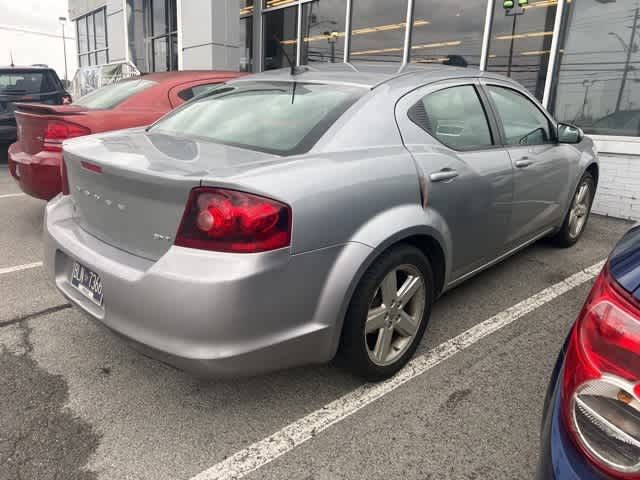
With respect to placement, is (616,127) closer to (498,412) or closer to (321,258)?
(498,412)

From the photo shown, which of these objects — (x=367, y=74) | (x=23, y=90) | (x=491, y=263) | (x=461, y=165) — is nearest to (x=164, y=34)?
(x=23, y=90)

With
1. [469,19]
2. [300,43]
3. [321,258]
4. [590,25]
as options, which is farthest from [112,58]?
[321,258]

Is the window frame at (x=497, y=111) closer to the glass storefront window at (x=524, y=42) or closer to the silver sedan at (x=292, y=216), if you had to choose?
the silver sedan at (x=292, y=216)

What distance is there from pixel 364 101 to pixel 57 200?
173 centimetres

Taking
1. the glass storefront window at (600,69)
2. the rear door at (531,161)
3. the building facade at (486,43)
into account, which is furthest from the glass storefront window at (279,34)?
the rear door at (531,161)

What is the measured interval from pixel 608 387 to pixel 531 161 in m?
2.53

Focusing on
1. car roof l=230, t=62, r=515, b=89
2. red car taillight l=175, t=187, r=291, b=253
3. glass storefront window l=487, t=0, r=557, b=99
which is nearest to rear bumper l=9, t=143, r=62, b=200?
car roof l=230, t=62, r=515, b=89

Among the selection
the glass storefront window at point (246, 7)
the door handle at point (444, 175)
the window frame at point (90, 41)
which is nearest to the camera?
the door handle at point (444, 175)

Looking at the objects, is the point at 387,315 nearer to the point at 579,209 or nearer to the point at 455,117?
the point at 455,117

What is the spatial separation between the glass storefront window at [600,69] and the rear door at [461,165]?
3865 mm

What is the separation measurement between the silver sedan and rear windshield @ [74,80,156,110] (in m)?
1.94

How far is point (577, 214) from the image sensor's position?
4516mm

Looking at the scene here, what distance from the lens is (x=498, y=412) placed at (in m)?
2.25

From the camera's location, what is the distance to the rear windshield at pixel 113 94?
469 centimetres
